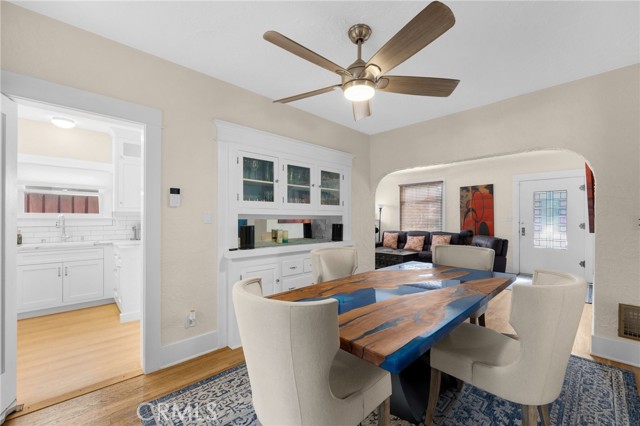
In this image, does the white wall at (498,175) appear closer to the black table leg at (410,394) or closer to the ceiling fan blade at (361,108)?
the ceiling fan blade at (361,108)

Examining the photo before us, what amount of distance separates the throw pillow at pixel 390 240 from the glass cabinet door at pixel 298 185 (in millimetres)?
3669

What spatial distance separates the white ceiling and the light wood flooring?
8.24ft

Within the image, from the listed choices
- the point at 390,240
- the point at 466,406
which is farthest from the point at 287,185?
the point at 390,240

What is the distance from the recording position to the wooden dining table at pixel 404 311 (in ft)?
3.31

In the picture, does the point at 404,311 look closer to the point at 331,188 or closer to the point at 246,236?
the point at 246,236

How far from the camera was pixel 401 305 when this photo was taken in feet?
4.66

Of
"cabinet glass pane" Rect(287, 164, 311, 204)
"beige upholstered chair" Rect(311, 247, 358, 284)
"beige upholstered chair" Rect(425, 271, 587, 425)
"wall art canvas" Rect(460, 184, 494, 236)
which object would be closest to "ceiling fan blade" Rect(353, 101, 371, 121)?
"beige upholstered chair" Rect(311, 247, 358, 284)

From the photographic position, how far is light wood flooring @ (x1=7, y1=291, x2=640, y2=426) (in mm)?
1673

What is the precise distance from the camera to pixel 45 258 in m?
3.40

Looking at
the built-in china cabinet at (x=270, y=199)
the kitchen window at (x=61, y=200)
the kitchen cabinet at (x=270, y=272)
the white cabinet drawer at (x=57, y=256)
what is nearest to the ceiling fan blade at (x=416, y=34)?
the built-in china cabinet at (x=270, y=199)

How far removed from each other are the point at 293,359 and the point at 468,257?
7.43ft

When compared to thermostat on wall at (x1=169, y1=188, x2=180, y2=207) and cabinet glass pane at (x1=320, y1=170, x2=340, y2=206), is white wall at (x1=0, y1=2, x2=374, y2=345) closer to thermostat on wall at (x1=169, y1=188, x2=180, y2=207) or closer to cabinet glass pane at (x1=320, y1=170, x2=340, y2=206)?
thermostat on wall at (x1=169, y1=188, x2=180, y2=207)

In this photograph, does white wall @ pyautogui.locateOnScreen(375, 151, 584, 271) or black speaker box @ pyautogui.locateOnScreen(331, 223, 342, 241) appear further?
white wall @ pyautogui.locateOnScreen(375, 151, 584, 271)

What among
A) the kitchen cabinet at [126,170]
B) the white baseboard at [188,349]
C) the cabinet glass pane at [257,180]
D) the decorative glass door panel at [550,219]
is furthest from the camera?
the decorative glass door panel at [550,219]
